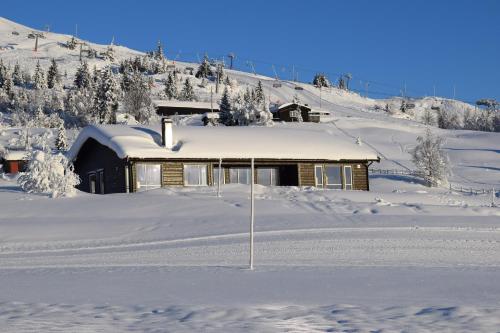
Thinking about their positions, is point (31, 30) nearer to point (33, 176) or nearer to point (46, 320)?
point (33, 176)

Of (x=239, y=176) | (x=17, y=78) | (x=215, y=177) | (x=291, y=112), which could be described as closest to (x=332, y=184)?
(x=239, y=176)

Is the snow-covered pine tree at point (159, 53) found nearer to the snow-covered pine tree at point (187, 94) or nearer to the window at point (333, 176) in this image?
the snow-covered pine tree at point (187, 94)

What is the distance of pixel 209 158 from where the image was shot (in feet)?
101

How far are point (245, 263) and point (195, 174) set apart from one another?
17.6 metres

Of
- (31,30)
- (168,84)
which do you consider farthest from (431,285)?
(31,30)

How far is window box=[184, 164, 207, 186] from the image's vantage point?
3094 cm

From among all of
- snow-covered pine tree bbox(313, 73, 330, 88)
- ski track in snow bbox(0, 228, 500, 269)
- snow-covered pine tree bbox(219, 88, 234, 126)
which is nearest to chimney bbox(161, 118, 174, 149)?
ski track in snow bbox(0, 228, 500, 269)

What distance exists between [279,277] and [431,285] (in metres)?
2.42

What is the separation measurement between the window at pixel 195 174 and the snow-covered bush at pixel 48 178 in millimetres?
5416

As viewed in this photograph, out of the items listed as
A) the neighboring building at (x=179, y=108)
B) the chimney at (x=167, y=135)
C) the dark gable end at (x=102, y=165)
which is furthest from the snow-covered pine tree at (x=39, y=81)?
the chimney at (x=167, y=135)

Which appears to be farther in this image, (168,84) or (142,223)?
(168,84)

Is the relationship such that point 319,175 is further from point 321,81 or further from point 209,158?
point 321,81

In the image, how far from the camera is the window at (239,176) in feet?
106

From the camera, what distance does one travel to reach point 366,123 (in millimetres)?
86125
